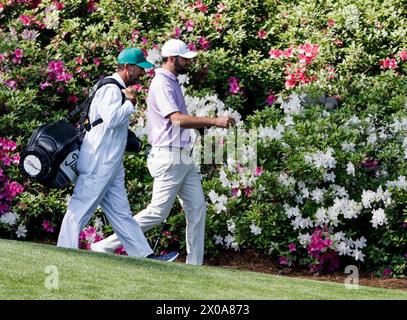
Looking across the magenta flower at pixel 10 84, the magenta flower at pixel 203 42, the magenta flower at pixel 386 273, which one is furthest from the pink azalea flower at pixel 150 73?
the magenta flower at pixel 386 273

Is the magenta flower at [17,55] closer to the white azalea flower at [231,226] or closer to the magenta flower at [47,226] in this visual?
the magenta flower at [47,226]

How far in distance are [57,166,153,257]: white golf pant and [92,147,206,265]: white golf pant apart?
13.4 inches

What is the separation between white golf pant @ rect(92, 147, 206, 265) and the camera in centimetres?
927

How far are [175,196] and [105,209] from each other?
0.67 metres

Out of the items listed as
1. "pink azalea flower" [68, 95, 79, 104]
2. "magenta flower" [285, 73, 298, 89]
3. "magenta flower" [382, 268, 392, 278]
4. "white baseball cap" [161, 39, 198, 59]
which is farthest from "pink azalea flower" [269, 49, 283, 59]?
"magenta flower" [382, 268, 392, 278]

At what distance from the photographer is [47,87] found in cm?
1190

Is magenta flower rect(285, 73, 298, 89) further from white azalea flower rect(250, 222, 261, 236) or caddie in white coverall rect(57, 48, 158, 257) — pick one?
caddie in white coverall rect(57, 48, 158, 257)

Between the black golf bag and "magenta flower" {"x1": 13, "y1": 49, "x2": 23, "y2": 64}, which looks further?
"magenta flower" {"x1": 13, "y1": 49, "x2": 23, "y2": 64}

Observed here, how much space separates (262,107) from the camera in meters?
12.2

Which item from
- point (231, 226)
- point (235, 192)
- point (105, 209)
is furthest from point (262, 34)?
point (105, 209)

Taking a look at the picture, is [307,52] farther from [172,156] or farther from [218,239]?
[172,156]

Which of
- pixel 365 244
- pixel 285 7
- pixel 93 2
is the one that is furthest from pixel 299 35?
pixel 365 244
